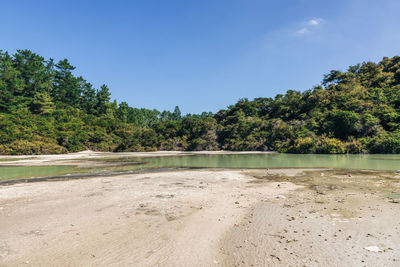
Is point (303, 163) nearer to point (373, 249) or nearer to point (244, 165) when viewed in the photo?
point (244, 165)

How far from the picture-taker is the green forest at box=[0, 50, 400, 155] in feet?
133

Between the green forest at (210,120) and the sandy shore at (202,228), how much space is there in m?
36.5

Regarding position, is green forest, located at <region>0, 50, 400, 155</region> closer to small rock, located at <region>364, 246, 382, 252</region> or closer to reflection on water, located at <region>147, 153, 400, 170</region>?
reflection on water, located at <region>147, 153, 400, 170</region>

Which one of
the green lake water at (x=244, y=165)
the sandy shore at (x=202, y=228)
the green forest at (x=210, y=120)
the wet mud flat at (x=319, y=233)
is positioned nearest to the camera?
the wet mud flat at (x=319, y=233)

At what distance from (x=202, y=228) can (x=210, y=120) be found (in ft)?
184

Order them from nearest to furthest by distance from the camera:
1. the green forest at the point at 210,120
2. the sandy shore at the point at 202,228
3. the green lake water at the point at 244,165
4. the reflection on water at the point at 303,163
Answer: the sandy shore at the point at 202,228
the green lake water at the point at 244,165
the reflection on water at the point at 303,163
the green forest at the point at 210,120

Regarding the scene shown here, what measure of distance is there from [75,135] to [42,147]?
7.50 metres

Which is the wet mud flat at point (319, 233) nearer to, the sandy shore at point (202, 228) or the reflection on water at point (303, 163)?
the sandy shore at point (202, 228)

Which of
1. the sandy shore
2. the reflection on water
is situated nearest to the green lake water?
the reflection on water

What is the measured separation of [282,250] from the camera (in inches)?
186

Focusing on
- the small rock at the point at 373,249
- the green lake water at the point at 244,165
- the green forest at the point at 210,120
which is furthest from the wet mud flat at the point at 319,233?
the green forest at the point at 210,120

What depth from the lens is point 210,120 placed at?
6178 cm

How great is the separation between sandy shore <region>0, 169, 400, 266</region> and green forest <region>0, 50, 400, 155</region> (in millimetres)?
36479

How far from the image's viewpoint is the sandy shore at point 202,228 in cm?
448
